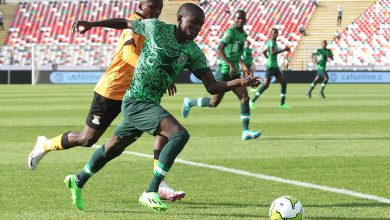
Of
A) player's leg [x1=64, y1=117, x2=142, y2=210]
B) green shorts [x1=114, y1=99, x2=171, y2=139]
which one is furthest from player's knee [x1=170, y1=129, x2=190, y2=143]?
player's leg [x1=64, y1=117, x2=142, y2=210]

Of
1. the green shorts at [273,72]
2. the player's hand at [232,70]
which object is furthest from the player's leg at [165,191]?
the green shorts at [273,72]

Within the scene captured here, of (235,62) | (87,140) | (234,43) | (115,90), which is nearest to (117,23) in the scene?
(115,90)

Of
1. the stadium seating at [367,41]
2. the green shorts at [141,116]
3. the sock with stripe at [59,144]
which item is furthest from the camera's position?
the stadium seating at [367,41]

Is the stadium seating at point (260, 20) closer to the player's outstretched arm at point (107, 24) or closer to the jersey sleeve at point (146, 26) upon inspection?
the player's outstretched arm at point (107, 24)

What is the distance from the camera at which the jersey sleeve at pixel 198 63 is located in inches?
293

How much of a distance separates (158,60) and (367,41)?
166ft

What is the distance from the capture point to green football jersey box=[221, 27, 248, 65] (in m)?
15.7

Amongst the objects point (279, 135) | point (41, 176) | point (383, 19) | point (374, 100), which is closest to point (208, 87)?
point (41, 176)

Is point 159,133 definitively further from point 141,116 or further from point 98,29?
point 98,29

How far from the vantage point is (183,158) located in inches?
482

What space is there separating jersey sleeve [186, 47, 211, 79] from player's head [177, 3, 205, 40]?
0.21 metres

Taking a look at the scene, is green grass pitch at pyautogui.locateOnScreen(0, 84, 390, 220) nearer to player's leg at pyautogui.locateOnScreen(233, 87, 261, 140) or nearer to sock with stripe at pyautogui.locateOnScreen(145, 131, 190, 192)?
player's leg at pyautogui.locateOnScreen(233, 87, 261, 140)

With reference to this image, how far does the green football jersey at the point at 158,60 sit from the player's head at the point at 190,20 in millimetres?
118

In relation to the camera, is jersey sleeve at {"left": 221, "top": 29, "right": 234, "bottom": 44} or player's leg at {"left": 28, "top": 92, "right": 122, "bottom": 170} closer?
player's leg at {"left": 28, "top": 92, "right": 122, "bottom": 170}
